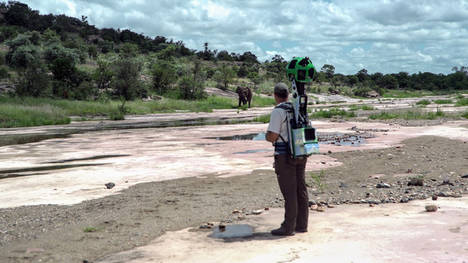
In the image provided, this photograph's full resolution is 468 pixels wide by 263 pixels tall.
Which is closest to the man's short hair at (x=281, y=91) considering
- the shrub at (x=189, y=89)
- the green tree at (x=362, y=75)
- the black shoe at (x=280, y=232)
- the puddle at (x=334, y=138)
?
the black shoe at (x=280, y=232)

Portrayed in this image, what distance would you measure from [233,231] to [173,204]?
216cm

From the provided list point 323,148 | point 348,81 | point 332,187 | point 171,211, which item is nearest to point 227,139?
point 323,148

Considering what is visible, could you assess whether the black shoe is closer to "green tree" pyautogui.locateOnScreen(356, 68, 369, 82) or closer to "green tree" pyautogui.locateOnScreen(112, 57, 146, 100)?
"green tree" pyautogui.locateOnScreen(112, 57, 146, 100)

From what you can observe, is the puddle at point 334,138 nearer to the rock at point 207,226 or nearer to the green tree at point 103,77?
the rock at point 207,226

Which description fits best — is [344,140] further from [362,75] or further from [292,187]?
[362,75]

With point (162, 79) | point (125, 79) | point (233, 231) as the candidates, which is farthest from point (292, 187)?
point (162, 79)

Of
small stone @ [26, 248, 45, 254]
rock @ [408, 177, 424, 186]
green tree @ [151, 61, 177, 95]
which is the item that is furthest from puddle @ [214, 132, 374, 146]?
green tree @ [151, 61, 177, 95]

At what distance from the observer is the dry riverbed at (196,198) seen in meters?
6.49

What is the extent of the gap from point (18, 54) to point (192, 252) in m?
49.1

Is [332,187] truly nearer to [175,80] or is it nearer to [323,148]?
[323,148]

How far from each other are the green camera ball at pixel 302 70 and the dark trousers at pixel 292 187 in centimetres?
103

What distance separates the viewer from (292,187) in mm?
6195

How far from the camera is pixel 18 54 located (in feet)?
160

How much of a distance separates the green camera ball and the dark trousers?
1028mm
